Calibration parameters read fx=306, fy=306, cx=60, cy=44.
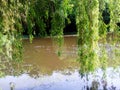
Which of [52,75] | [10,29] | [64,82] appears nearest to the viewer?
[10,29]

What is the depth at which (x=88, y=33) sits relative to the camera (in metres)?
4.61

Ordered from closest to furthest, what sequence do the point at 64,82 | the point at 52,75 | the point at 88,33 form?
the point at 88,33, the point at 64,82, the point at 52,75

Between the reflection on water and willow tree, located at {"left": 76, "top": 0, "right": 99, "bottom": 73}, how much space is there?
314 centimetres

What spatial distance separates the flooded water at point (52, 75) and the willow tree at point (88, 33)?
5.05 ft

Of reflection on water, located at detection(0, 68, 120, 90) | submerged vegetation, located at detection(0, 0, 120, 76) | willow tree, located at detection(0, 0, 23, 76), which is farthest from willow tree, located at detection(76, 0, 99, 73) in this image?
reflection on water, located at detection(0, 68, 120, 90)

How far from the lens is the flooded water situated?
27.9 feet

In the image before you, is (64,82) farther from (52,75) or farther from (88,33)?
(88,33)

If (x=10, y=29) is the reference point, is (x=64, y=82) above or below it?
below

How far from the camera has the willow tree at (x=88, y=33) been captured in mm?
4426

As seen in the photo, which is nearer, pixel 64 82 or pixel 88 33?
pixel 88 33

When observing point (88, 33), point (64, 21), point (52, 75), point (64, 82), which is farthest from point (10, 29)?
point (52, 75)

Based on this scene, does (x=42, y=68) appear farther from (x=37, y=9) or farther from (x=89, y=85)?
(x=37, y=9)

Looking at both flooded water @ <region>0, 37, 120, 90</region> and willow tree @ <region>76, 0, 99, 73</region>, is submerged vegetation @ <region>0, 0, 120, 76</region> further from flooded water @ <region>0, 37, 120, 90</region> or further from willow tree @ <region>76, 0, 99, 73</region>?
flooded water @ <region>0, 37, 120, 90</region>

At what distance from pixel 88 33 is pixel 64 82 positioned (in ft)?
15.8
